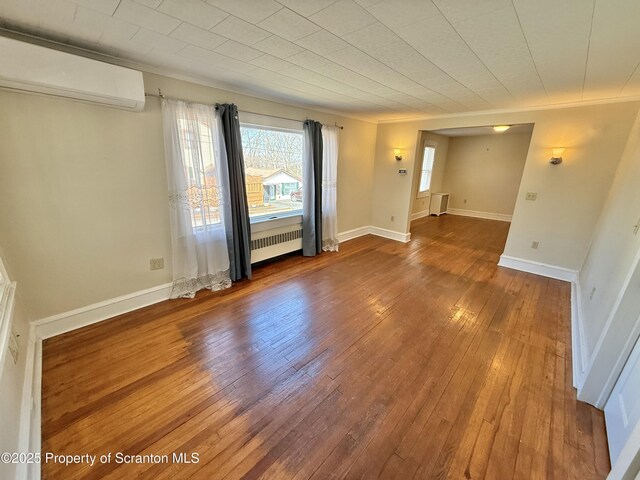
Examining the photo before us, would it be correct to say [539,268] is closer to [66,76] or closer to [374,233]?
[374,233]

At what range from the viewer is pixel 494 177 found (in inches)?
278

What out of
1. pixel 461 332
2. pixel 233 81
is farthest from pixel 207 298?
pixel 461 332

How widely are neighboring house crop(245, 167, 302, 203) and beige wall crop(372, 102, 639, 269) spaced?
8.80 ft

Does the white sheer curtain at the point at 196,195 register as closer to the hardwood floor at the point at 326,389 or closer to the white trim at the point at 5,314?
the hardwood floor at the point at 326,389

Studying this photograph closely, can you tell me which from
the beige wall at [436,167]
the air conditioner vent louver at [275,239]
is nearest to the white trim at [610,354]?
the air conditioner vent louver at [275,239]

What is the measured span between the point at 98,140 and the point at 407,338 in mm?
3197

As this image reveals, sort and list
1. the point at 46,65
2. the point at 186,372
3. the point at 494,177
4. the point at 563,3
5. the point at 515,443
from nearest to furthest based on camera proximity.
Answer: the point at 563,3 → the point at 515,443 → the point at 46,65 → the point at 186,372 → the point at 494,177

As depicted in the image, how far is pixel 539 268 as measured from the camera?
12.3ft

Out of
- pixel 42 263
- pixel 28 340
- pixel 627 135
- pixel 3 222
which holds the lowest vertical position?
pixel 28 340

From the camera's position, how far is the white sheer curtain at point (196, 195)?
254 cm

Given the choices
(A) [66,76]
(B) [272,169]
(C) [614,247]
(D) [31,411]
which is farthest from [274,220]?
(C) [614,247]

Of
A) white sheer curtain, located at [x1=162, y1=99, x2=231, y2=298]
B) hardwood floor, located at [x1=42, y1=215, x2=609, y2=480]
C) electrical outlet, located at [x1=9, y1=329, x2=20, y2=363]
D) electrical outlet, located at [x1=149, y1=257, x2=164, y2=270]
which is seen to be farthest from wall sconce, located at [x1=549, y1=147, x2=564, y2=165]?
electrical outlet, located at [x1=9, y1=329, x2=20, y2=363]

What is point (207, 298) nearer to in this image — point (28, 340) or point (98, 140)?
point (28, 340)

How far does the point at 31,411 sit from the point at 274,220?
2.80m
